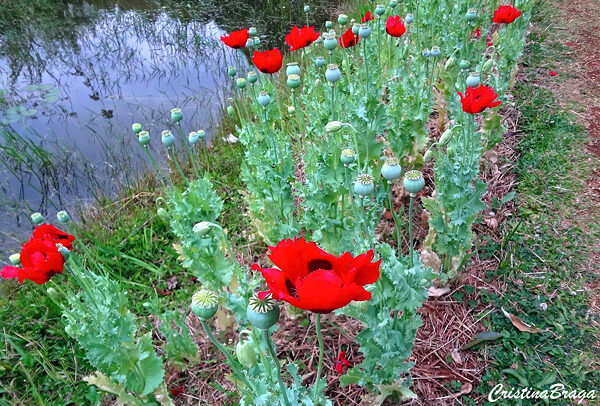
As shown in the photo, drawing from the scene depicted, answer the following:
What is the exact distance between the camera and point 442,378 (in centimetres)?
197

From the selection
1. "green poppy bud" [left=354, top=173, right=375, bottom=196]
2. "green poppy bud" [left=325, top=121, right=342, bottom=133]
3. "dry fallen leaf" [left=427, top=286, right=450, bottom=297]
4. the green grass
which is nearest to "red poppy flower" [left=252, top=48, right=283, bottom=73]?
"green poppy bud" [left=325, top=121, right=342, bottom=133]

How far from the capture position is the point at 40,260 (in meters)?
1.60

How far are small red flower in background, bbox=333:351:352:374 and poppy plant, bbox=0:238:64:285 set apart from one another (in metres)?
1.23

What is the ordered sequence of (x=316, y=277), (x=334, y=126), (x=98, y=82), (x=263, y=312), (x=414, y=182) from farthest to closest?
(x=98, y=82) < (x=334, y=126) < (x=414, y=182) < (x=263, y=312) < (x=316, y=277)

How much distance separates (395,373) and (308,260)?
876 millimetres

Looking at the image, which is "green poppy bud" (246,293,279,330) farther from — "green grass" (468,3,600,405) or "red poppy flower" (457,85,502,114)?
"red poppy flower" (457,85,502,114)

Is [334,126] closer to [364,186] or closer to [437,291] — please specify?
[364,186]

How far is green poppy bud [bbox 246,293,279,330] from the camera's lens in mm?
1134

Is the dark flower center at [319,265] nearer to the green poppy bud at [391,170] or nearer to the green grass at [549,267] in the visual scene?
the green poppy bud at [391,170]

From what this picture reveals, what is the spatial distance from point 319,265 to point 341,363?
3.63 ft

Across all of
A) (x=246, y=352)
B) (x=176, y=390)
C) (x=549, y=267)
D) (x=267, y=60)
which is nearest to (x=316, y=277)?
(x=246, y=352)

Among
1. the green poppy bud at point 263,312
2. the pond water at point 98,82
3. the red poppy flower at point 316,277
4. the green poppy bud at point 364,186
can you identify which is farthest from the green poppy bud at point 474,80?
the pond water at point 98,82

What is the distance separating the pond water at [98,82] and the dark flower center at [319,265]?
130 inches

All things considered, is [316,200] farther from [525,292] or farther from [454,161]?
[525,292]
